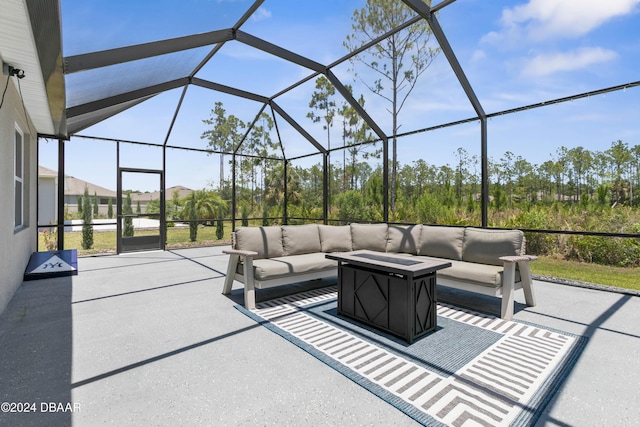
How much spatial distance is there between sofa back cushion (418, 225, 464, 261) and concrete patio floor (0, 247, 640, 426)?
610mm

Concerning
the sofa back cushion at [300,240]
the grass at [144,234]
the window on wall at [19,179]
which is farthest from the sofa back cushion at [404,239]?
the grass at [144,234]

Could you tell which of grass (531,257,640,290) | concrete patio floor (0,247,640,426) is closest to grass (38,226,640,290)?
grass (531,257,640,290)

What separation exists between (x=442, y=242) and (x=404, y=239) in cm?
63

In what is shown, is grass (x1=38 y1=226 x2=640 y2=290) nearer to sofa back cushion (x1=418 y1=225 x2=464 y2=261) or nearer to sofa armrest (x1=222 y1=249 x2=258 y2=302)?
sofa back cushion (x1=418 y1=225 x2=464 y2=261)

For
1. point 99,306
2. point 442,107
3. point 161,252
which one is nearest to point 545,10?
point 442,107

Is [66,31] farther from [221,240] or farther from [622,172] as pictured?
[622,172]

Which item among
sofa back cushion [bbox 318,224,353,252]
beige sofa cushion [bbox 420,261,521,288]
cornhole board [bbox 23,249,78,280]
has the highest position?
sofa back cushion [bbox 318,224,353,252]

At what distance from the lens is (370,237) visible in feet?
16.7

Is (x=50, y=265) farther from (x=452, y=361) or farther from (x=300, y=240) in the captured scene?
(x=452, y=361)

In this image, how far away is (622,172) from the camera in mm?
6938

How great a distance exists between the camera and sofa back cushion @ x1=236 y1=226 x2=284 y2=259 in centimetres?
414

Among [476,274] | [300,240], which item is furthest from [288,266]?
[476,274]

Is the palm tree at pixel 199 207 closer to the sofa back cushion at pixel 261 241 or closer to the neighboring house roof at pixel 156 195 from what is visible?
the neighboring house roof at pixel 156 195

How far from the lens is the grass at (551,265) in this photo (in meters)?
5.69
